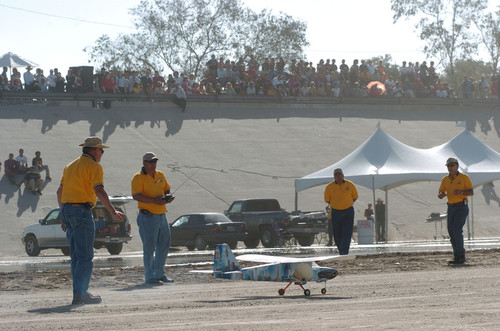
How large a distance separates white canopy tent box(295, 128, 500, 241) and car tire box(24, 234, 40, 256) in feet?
27.9

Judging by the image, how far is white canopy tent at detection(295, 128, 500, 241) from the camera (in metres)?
30.0

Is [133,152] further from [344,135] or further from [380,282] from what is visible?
[380,282]

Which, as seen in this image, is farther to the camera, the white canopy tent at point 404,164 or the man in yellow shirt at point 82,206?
the white canopy tent at point 404,164

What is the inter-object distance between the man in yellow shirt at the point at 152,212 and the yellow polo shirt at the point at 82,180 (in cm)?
254

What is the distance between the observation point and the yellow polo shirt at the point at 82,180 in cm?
1180

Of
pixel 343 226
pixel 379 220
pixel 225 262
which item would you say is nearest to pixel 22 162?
pixel 379 220

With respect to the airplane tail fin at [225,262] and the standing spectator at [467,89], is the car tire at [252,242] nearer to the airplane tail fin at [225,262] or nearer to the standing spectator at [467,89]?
the airplane tail fin at [225,262]

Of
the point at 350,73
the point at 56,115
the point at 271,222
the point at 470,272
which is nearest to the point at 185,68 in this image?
the point at 350,73

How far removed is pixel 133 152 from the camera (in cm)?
3925

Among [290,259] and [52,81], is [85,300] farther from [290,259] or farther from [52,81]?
[52,81]

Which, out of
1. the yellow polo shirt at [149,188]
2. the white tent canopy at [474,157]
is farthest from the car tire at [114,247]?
the yellow polo shirt at [149,188]

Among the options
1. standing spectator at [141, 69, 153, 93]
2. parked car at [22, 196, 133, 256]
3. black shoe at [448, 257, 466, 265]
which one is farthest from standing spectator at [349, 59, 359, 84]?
black shoe at [448, 257, 466, 265]

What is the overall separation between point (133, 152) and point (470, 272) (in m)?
25.4

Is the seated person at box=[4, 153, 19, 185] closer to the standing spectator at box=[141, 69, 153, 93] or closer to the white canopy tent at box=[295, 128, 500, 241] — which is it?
the white canopy tent at box=[295, 128, 500, 241]
